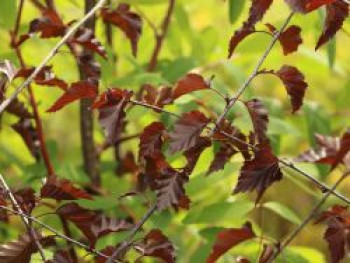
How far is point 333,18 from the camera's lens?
3.24 ft

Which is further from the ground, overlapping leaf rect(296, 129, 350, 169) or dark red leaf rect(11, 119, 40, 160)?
overlapping leaf rect(296, 129, 350, 169)

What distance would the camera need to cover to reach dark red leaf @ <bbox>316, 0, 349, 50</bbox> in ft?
3.24

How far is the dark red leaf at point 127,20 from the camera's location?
127 centimetres

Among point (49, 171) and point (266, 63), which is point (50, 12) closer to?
point (49, 171)

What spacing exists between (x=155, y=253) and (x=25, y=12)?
1079 millimetres

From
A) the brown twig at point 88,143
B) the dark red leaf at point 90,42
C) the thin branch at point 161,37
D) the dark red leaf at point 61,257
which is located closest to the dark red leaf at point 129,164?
the brown twig at point 88,143

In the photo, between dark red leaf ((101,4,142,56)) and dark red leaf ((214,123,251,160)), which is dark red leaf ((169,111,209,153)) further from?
dark red leaf ((101,4,142,56))

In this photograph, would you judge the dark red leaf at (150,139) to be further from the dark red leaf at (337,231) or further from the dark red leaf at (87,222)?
the dark red leaf at (337,231)

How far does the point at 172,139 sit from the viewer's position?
937mm

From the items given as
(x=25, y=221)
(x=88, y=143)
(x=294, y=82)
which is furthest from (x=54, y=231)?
(x=88, y=143)

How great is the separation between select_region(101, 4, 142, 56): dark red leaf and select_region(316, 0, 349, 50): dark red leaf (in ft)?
1.23

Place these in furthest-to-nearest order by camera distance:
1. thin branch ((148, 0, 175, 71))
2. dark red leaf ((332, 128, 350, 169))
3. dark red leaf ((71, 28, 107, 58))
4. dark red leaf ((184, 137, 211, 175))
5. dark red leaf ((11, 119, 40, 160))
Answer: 1. thin branch ((148, 0, 175, 71))
2. dark red leaf ((11, 119, 40, 160))
3. dark red leaf ((71, 28, 107, 58))
4. dark red leaf ((184, 137, 211, 175))
5. dark red leaf ((332, 128, 350, 169))

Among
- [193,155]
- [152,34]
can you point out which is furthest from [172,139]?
[152,34]

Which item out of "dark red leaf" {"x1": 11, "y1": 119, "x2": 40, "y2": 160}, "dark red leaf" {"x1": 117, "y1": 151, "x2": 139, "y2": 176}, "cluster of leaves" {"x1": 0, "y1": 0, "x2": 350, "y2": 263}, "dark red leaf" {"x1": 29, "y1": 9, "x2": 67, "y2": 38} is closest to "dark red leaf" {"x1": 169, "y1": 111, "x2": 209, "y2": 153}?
"cluster of leaves" {"x1": 0, "y1": 0, "x2": 350, "y2": 263}
